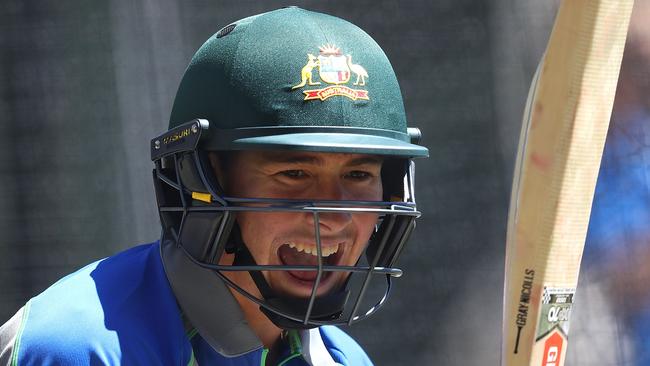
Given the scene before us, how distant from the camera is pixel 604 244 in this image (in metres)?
3.60

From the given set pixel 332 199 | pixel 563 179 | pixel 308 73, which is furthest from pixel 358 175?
pixel 563 179

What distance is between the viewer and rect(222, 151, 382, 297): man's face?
205cm

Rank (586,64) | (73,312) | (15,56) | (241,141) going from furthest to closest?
1. (15,56)
2. (586,64)
3. (241,141)
4. (73,312)

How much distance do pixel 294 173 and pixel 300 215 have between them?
9cm

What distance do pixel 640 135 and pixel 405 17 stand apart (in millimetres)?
937

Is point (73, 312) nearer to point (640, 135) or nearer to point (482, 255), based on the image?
point (482, 255)

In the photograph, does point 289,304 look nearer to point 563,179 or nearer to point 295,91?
point 295,91

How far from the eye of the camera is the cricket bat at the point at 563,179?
233 cm

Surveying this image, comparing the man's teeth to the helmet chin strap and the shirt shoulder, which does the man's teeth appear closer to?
the helmet chin strap

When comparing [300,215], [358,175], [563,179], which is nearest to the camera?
[300,215]

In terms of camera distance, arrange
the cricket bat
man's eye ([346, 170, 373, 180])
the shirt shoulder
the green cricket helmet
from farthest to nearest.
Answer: the cricket bat < man's eye ([346, 170, 373, 180]) < the green cricket helmet < the shirt shoulder

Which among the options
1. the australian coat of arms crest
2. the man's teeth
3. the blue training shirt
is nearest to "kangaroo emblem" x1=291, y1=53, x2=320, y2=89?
the australian coat of arms crest

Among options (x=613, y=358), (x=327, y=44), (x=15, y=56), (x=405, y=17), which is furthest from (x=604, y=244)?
(x=15, y=56)

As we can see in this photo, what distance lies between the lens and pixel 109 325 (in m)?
1.88
